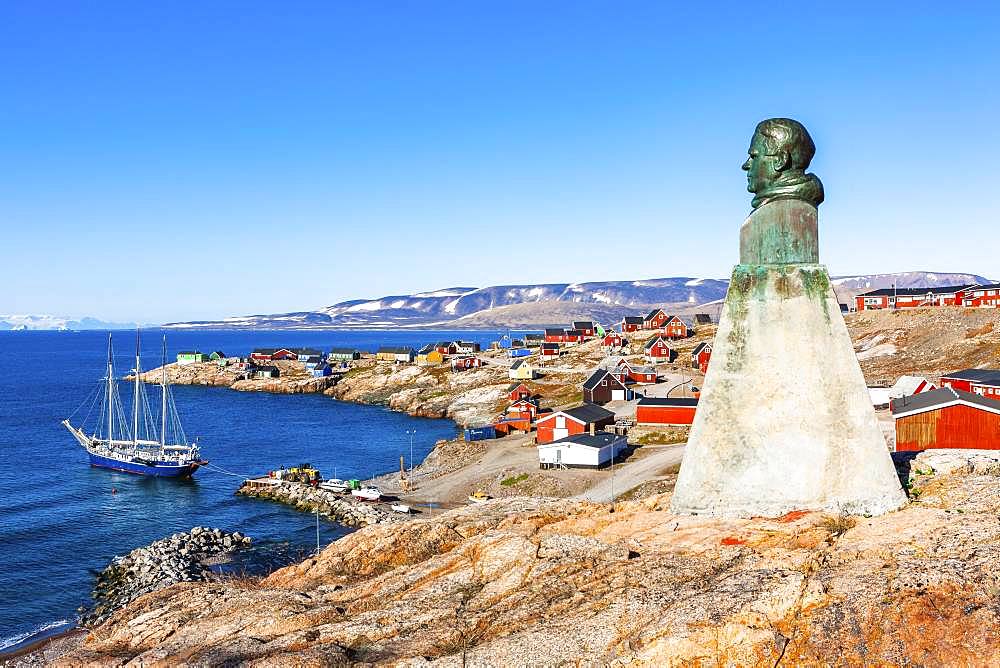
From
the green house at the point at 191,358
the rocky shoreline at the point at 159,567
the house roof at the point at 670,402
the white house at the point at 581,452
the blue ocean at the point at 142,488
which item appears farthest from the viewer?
the green house at the point at 191,358

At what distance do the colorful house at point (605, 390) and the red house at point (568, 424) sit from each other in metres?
17.7

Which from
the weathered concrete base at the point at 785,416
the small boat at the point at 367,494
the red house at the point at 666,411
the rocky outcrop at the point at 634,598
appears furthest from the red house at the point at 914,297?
the weathered concrete base at the point at 785,416

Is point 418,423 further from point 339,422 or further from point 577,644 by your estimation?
point 577,644

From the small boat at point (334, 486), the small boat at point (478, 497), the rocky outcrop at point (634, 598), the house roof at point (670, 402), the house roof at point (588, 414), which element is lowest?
the small boat at point (334, 486)

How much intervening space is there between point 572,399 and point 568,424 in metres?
29.8

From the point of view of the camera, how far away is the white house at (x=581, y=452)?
5575 cm

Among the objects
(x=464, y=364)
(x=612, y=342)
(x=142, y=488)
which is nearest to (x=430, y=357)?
(x=464, y=364)

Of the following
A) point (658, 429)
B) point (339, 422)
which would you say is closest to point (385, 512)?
point (658, 429)

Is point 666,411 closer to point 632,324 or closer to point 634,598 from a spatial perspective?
point 634,598

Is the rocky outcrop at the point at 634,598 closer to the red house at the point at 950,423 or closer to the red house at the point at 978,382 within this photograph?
the red house at the point at 950,423

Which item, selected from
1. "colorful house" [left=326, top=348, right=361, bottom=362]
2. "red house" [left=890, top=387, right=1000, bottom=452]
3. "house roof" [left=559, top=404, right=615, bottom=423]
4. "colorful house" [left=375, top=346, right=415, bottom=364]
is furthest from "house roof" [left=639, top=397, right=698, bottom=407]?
"colorful house" [left=326, top=348, right=361, bottom=362]

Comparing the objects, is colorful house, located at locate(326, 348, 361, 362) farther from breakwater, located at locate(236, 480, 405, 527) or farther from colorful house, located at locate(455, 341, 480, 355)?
breakwater, located at locate(236, 480, 405, 527)

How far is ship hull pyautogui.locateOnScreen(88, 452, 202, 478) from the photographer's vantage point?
71.6 meters

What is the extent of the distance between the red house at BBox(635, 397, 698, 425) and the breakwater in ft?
89.5
